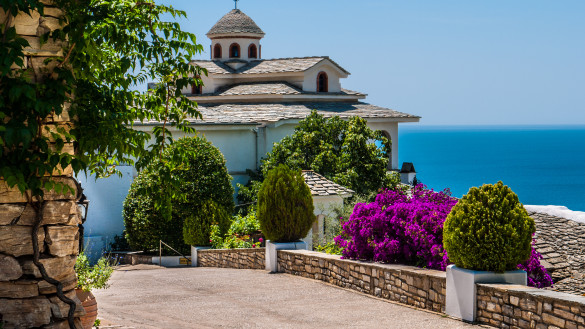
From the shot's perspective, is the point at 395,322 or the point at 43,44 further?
the point at 395,322

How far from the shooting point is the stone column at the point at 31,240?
288 inches

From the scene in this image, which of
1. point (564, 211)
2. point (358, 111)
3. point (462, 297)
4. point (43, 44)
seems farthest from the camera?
point (358, 111)

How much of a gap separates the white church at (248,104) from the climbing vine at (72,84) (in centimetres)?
1948

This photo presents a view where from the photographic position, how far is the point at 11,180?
697cm

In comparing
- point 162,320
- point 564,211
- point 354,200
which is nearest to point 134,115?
point 162,320

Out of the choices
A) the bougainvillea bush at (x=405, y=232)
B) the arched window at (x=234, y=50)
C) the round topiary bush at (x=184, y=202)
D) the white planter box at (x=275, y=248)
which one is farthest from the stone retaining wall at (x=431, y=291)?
the arched window at (x=234, y=50)

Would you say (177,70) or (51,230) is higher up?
(177,70)

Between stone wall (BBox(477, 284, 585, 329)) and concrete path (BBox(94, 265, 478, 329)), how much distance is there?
15.7 inches

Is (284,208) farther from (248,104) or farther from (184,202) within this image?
(248,104)

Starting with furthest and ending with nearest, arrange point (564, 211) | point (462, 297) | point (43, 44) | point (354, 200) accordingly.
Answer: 1. point (564, 211)
2. point (354, 200)
3. point (462, 297)
4. point (43, 44)

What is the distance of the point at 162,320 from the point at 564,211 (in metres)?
22.0

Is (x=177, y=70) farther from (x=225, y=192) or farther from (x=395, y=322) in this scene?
(x=225, y=192)

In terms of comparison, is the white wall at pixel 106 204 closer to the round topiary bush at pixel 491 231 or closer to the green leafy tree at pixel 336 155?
the green leafy tree at pixel 336 155

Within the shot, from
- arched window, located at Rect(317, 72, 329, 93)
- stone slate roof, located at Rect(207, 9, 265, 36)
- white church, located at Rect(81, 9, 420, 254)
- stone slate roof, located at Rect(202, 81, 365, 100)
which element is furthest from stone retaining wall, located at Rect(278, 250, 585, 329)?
stone slate roof, located at Rect(207, 9, 265, 36)
